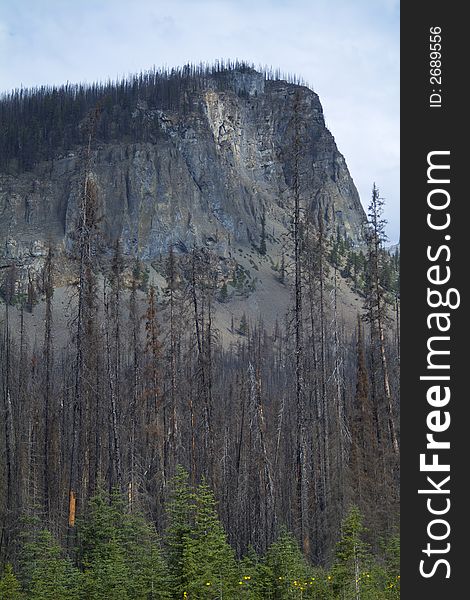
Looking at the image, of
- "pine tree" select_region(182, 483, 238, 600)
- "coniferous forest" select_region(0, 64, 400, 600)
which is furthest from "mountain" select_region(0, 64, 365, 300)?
"pine tree" select_region(182, 483, 238, 600)

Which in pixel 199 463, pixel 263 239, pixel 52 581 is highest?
pixel 263 239

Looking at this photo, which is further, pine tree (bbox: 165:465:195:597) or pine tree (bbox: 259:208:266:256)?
pine tree (bbox: 259:208:266:256)

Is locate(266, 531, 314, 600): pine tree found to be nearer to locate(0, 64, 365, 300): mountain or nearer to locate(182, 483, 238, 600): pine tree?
locate(182, 483, 238, 600): pine tree

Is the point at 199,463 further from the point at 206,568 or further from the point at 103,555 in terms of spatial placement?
the point at 206,568

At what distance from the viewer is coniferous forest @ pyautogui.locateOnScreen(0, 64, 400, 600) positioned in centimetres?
1366

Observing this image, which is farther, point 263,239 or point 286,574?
point 263,239

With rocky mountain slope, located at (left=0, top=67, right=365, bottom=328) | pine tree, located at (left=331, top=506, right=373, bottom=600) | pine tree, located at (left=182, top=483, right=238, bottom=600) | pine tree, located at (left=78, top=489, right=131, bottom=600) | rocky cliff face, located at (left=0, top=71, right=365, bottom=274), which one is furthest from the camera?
→ rocky cliff face, located at (left=0, top=71, right=365, bottom=274)

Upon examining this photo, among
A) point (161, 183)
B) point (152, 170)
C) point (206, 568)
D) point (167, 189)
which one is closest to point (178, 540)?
point (206, 568)

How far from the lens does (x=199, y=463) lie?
38844 mm

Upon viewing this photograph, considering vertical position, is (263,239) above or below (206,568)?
above

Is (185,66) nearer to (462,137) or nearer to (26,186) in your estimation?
(26,186)

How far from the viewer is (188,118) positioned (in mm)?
177000

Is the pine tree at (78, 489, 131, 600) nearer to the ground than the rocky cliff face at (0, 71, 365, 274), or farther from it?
nearer to the ground

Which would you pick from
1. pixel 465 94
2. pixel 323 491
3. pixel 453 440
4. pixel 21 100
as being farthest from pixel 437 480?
pixel 21 100
